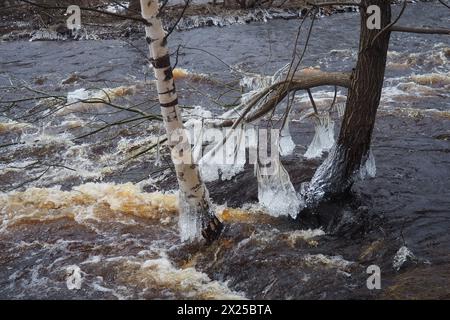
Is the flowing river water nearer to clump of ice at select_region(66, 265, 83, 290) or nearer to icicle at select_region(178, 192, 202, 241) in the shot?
clump of ice at select_region(66, 265, 83, 290)

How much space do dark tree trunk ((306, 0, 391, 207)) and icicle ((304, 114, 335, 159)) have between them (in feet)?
2.03

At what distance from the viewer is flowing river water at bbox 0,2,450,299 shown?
5332 millimetres

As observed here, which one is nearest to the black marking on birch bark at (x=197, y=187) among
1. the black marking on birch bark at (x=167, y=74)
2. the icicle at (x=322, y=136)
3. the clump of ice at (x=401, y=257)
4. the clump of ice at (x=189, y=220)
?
the clump of ice at (x=189, y=220)

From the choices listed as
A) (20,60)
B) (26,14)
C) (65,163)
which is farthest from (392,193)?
(26,14)

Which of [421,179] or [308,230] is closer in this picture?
A: [308,230]

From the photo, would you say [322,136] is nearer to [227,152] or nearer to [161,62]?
[227,152]

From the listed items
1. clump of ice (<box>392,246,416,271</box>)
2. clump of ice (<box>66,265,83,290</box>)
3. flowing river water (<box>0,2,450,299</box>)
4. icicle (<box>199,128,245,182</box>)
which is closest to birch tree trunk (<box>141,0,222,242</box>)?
flowing river water (<box>0,2,450,299</box>)

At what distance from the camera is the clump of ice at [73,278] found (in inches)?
218

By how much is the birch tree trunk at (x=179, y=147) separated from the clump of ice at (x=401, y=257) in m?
2.03

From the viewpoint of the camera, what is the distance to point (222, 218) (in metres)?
6.59

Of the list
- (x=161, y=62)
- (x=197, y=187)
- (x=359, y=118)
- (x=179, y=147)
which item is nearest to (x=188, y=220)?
(x=197, y=187)

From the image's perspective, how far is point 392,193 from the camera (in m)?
Result: 6.89

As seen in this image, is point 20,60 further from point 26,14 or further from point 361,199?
point 361,199
